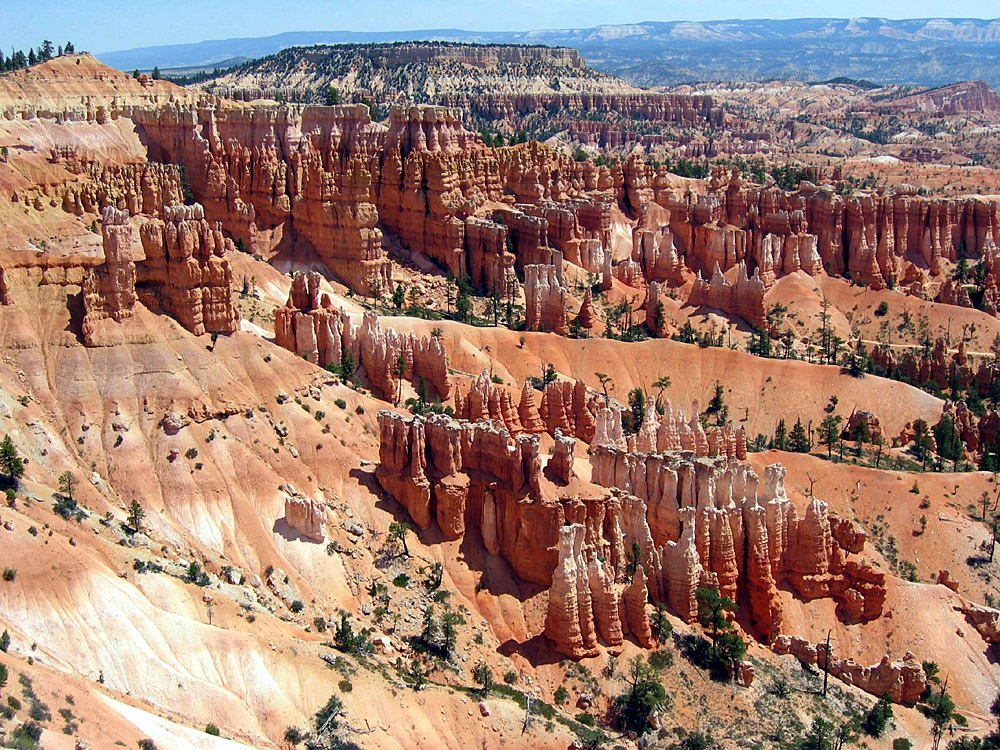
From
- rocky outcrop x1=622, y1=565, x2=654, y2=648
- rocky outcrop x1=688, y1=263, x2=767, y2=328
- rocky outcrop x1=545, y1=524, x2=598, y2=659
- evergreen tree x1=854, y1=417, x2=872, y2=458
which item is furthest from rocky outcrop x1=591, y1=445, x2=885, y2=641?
rocky outcrop x1=688, y1=263, x2=767, y2=328

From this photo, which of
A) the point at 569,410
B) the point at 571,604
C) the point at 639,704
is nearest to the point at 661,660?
the point at 639,704

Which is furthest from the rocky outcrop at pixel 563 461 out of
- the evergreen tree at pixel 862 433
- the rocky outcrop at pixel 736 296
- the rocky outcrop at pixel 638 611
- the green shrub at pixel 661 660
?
the rocky outcrop at pixel 736 296

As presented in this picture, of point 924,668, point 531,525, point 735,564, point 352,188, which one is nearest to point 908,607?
point 924,668

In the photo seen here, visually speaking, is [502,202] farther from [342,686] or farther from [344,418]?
[342,686]

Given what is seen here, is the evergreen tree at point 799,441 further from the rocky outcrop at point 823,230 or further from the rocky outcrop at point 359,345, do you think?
the rocky outcrop at point 823,230

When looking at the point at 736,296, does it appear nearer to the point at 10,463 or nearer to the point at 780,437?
the point at 780,437

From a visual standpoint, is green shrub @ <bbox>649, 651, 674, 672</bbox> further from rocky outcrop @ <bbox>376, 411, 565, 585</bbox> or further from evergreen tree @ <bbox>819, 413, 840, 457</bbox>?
evergreen tree @ <bbox>819, 413, 840, 457</bbox>
